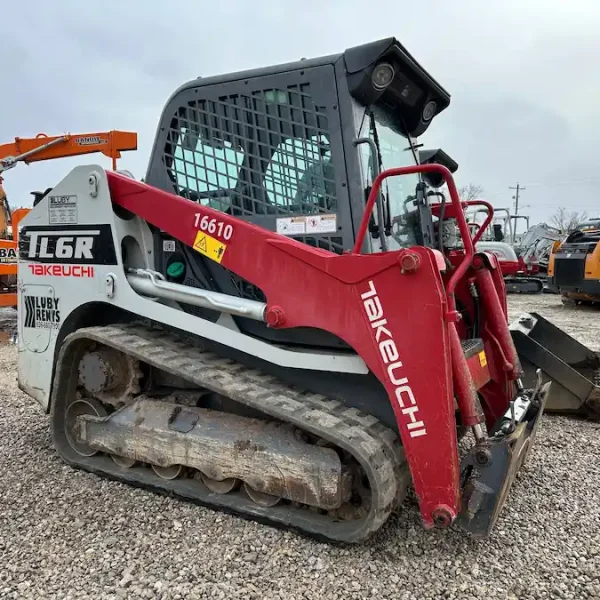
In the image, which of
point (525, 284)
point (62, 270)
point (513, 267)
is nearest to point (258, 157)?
point (62, 270)

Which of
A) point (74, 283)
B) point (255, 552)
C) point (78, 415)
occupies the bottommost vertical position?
point (255, 552)

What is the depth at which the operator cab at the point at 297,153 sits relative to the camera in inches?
126

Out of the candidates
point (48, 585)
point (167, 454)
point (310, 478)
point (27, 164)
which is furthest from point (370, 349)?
point (27, 164)

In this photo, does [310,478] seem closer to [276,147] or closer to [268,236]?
[268,236]

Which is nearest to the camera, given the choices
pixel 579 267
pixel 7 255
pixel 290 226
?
pixel 290 226

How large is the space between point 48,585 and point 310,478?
1.23 metres

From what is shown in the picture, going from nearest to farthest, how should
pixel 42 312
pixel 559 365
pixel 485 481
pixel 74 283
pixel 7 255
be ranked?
pixel 485 481, pixel 74 283, pixel 42 312, pixel 559 365, pixel 7 255

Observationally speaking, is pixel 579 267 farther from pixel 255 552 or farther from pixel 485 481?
pixel 255 552

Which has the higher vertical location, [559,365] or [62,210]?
[62,210]

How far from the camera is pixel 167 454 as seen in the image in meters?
3.17

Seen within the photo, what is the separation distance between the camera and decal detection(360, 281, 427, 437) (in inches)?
101

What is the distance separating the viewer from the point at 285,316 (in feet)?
9.59

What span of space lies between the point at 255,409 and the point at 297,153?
4.88ft

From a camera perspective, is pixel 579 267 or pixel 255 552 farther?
pixel 579 267
